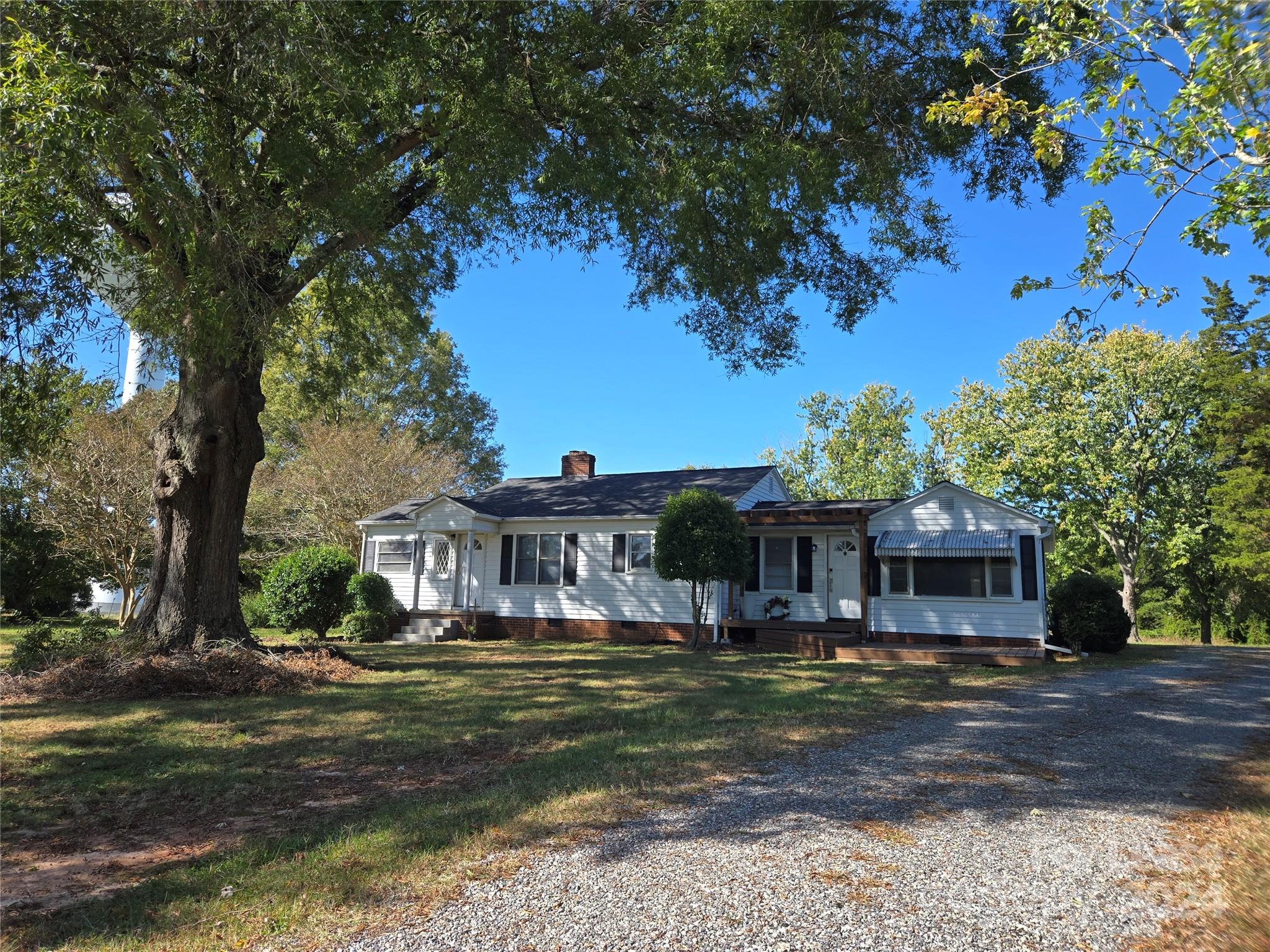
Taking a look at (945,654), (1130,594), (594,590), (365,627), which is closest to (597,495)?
(594,590)

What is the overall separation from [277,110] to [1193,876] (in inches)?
371

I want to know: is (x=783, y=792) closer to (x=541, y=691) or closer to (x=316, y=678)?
(x=541, y=691)

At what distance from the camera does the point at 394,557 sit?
21.0 metres

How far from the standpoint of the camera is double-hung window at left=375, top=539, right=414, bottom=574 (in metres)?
20.9

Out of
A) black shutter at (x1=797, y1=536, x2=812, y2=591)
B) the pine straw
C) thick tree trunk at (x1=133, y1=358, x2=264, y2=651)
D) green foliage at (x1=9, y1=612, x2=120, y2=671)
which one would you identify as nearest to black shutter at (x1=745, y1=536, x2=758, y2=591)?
black shutter at (x1=797, y1=536, x2=812, y2=591)

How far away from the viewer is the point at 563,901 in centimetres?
330

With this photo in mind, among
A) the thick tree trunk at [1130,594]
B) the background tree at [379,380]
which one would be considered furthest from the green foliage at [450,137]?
the thick tree trunk at [1130,594]

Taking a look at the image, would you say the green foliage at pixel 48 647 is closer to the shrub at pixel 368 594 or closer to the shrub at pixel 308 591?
the shrub at pixel 308 591

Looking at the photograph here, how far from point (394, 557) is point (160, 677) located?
39.0 feet

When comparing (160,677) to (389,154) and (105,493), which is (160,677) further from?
(105,493)

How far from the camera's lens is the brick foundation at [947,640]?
49.3 ft

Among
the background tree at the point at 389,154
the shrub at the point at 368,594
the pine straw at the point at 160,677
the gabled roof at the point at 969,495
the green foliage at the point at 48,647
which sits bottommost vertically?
the pine straw at the point at 160,677

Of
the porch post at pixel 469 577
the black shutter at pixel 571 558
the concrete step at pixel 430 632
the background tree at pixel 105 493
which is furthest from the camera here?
the porch post at pixel 469 577

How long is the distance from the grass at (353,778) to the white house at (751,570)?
4942 mm
